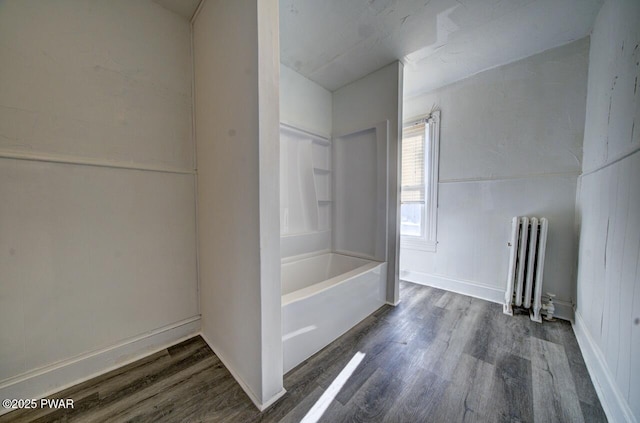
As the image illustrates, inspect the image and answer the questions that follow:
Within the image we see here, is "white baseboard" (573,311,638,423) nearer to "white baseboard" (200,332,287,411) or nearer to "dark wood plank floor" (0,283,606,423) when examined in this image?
"dark wood plank floor" (0,283,606,423)

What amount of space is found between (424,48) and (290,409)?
2890 mm

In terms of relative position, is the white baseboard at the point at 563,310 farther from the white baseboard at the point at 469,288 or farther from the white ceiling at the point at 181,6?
the white ceiling at the point at 181,6

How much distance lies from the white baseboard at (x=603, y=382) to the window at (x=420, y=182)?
4.37ft

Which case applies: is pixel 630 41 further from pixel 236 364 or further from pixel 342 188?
pixel 236 364

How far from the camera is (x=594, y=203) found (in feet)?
4.89

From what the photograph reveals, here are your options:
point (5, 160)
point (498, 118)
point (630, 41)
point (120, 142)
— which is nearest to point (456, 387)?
point (630, 41)

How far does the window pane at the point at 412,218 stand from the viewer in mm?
2778

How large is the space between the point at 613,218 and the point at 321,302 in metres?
1.83

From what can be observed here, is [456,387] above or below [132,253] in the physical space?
below

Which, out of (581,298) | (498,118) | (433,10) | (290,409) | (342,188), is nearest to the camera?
(290,409)

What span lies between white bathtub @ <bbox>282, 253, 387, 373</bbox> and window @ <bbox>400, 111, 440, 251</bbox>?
89 cm

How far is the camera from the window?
2.61 m

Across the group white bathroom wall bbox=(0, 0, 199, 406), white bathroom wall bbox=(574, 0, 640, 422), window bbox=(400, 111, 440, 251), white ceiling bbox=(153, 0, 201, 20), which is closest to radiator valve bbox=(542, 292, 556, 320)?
white bathroom wall bbox=(574, 0, 640, 422)

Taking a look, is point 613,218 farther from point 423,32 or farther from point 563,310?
point 423,32
